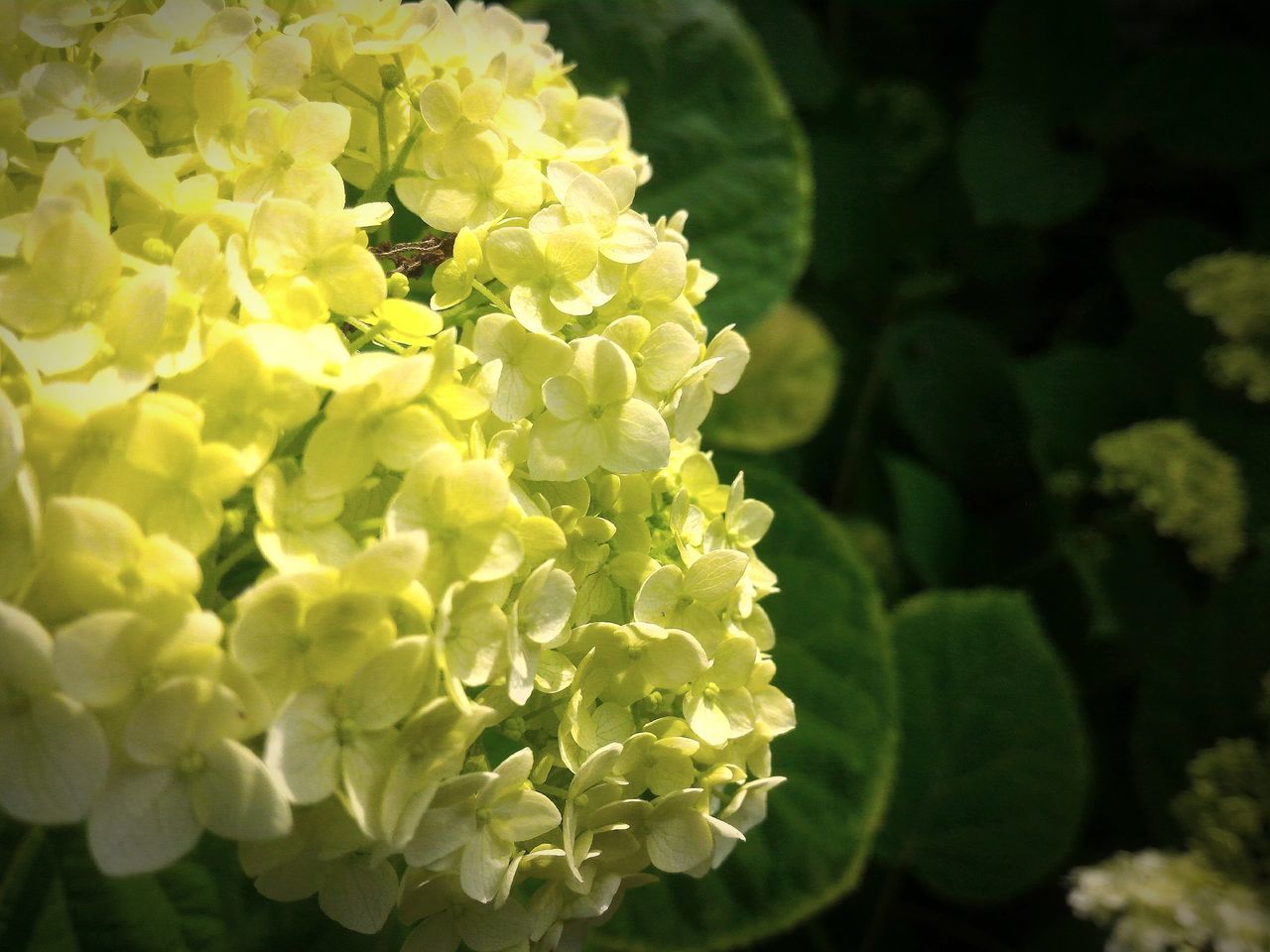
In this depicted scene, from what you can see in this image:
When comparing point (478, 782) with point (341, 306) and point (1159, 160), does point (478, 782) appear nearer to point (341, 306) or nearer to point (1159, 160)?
point (341, 306)

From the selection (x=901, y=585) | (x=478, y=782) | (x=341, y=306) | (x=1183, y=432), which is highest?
(x=341, y=306)

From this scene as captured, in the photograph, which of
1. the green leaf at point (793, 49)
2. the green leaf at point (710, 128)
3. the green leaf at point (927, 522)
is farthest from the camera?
the green leaf at point (793, 49)

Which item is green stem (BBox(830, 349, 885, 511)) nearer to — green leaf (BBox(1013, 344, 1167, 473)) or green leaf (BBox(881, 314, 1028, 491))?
green leaf (BBox(881, 314, 1028, 491))

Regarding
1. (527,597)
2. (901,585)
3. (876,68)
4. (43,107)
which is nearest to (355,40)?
(43,107)

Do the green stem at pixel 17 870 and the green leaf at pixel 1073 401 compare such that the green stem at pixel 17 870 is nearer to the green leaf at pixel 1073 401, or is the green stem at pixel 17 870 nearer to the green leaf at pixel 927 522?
the green leaf at pixel 927 522

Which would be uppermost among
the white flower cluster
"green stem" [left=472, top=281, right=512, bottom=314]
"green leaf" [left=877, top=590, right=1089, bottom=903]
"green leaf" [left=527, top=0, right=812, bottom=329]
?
"green stem" [left=472, top=281, right=512, bottom=314]

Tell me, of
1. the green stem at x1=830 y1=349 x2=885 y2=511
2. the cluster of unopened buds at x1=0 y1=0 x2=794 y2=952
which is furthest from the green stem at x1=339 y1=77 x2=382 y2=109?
the green stem at x1=830 y1=349 x2=885 y2=511

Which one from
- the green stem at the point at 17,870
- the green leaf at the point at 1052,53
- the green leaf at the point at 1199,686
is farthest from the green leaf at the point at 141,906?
the green leaf at the point at 1052,53
